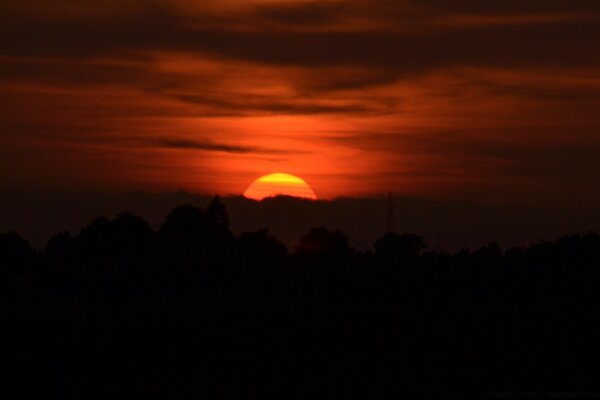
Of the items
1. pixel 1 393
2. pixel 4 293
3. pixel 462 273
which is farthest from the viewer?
pixel 462 273

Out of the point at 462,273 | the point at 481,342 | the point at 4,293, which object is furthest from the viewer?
the point at 462,273

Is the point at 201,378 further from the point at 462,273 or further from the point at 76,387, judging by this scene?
the point at 462,273

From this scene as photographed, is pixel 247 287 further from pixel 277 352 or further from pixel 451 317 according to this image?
pixel 277 352

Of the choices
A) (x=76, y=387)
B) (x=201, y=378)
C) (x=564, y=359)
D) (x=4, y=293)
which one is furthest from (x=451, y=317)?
(x=4, y=293)

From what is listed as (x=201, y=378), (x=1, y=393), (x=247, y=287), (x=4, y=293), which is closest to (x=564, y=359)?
(x=201, y=378)

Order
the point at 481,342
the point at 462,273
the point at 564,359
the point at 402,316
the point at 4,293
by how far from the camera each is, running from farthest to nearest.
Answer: the point at 462,273 < the point at 4,293 < the point at 402,316 < the point at 481,342 < the point at 564,359

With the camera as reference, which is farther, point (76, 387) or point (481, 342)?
point (481, 342)
